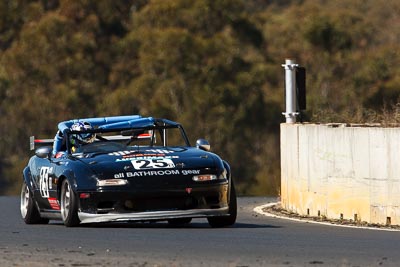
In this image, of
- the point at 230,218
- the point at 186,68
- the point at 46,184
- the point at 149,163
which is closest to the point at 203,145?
the point at 230,218

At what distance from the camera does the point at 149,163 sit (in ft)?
51.6

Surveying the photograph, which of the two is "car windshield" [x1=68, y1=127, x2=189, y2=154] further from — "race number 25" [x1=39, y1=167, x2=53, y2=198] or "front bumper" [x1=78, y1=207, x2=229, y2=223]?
"front bumper" [x1=78, y1=207, x2=229, y2=223]

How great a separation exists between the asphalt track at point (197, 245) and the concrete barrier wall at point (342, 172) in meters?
0.91

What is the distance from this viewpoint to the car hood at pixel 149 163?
15586 mm

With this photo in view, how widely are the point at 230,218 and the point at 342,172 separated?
8.25 ft

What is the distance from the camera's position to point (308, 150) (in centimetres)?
1942

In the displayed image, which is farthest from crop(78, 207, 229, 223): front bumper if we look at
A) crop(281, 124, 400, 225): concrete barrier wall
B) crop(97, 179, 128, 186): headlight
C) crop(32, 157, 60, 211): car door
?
crop(281, 124, 400, 225): concrete barrier wall

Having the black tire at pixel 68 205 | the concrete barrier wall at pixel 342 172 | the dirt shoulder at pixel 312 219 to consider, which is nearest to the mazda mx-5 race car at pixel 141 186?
the black tire at pixel 68 205

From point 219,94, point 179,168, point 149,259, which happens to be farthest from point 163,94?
point 149,259

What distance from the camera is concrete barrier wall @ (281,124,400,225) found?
55.6ft

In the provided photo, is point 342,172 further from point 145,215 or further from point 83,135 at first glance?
point 145,215

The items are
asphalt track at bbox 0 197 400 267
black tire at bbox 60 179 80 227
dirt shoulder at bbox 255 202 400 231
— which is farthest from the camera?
dirt shoulder at bbox 255 202 400 231

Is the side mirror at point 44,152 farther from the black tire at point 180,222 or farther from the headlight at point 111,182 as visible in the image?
the headlight at point 111,182

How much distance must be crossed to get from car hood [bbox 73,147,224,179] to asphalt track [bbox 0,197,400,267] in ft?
2.11
